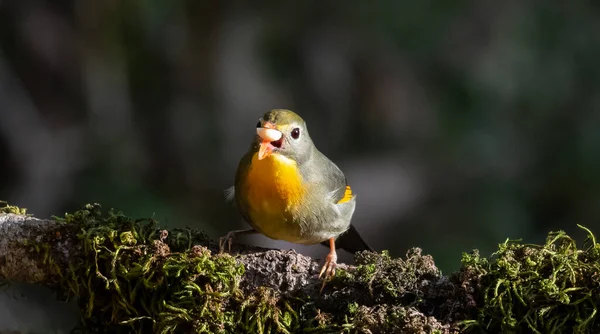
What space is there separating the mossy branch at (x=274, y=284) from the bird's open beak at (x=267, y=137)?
0.43 metres

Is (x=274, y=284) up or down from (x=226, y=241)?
down

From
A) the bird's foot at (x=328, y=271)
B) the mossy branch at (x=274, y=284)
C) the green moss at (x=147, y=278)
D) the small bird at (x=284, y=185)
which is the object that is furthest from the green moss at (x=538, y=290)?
the green moss at (x=147, y=278)

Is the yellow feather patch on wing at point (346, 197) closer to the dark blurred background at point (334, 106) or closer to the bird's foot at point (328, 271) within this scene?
the bird's foot at point (328, 271)

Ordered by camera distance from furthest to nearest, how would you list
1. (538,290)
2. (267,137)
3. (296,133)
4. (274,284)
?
(296,133)
(267,137)
(274,284)
(538,290)

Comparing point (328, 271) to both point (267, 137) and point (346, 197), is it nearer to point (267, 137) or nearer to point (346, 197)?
point (267, 137)

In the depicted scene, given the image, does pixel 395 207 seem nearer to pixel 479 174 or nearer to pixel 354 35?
pixel 479 174

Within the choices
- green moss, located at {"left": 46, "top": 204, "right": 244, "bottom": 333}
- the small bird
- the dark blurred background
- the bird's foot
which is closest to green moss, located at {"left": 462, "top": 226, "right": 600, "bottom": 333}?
the bird's foot

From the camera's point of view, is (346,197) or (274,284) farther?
(346,197)

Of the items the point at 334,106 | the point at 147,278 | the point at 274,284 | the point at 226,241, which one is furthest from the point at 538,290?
the point at 334,106

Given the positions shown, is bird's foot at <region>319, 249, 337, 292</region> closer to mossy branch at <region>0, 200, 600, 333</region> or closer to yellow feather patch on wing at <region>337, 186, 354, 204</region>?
mossy branch at <region>0, 200, 600, 333</region>

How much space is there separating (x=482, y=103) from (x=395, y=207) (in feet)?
4.02

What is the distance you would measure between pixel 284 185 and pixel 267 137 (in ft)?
0.79

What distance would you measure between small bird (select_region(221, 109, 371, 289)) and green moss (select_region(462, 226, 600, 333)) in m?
0.73

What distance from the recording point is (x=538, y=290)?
224 centimetres
